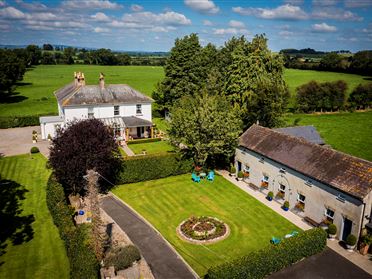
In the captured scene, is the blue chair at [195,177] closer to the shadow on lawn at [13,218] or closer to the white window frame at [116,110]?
the shadow on lawn at [13,218]

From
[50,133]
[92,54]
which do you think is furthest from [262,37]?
[92,54]

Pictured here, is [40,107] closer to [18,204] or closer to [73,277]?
[18,204]

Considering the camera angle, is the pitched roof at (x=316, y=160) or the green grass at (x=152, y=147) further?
the green grass at (x=152, y=147)

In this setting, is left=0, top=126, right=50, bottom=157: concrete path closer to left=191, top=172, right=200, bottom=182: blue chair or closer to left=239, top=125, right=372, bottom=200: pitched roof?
left=191, top=172, right=200, bottom=182: blue chair

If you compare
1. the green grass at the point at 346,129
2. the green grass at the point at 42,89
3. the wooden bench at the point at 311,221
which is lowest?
the wooden bench at the point at 311,221

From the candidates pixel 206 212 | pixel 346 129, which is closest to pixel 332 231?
pixel 206 212

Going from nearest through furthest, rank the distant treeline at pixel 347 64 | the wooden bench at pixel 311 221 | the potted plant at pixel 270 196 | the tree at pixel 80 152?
the wooden bench at pixel 311 221 < the tree at pixel 80 152 < the potted plant at pixel 270 196 < the distant treeline at pixel 347 64

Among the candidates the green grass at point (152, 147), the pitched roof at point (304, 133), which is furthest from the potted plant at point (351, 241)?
the green grass at point (152, 147)
